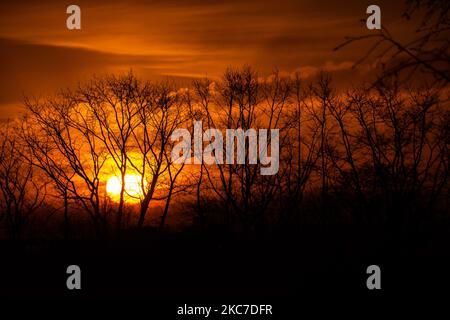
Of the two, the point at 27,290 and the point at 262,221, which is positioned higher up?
the point at 262,221

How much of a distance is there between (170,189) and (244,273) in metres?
16.3

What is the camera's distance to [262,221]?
32.6 m
